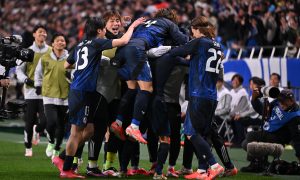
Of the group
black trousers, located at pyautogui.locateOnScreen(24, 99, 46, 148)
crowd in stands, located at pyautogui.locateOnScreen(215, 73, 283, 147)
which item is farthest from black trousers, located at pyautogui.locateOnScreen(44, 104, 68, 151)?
crowd in stands, located at pyautogui.locateOnScreen(215, 73, 283, 147)

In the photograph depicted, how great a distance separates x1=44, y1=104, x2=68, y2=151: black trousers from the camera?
45.3ft

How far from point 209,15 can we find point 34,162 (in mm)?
11098

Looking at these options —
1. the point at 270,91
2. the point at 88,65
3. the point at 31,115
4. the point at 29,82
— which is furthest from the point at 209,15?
the point at 88,65

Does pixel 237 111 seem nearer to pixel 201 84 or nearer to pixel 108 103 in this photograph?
pixel 108 103

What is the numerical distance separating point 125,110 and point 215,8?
13801 mm

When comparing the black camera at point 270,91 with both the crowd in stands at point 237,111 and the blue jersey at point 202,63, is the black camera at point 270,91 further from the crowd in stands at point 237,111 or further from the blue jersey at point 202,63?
the crowd in stands at point 237,111

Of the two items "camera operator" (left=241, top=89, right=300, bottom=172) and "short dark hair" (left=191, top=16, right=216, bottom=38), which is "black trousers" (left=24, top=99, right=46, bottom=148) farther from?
Answer: "short dark hair" (left=191, top=16, right=216, bottom=38)

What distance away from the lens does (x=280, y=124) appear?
12.8m

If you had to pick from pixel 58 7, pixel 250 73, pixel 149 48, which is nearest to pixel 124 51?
pixel 149 48

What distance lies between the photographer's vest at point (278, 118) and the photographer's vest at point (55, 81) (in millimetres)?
3458

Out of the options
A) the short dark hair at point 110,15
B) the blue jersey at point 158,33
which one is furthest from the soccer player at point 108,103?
the blue jersey at point 158,33

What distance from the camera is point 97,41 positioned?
10.6m

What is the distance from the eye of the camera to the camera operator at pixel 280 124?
12703mm

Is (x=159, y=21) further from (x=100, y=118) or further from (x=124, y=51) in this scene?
(x=100, y=118)
